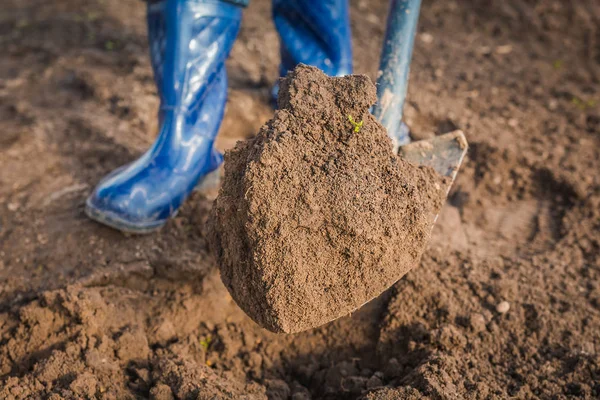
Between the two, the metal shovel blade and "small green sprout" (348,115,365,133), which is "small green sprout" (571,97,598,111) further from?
"small green sprout" (348,115,365,133)

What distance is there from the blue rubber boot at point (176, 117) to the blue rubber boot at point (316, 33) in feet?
1.40

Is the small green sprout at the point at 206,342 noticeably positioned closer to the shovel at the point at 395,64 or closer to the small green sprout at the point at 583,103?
the shovel at the point at 395,64

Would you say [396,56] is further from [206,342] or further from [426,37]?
[426,37]

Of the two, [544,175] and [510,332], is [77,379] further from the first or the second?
[544,175]

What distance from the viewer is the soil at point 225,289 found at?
1.62 meters

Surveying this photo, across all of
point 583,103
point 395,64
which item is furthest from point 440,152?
point 583,103

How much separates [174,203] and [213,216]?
66 cm

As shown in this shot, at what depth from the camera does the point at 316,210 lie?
1379 mm

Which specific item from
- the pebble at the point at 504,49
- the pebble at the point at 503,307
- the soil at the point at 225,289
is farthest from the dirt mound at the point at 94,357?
the pebble at the point at 504,49

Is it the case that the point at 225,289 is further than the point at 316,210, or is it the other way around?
the point at 225,289

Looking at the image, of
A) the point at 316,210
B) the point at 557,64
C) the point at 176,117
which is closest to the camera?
the point at 316,210

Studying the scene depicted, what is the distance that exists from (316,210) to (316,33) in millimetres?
1476

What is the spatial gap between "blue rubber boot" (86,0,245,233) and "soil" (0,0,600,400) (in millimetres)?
99

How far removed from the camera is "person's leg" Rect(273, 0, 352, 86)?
2.52 metres
